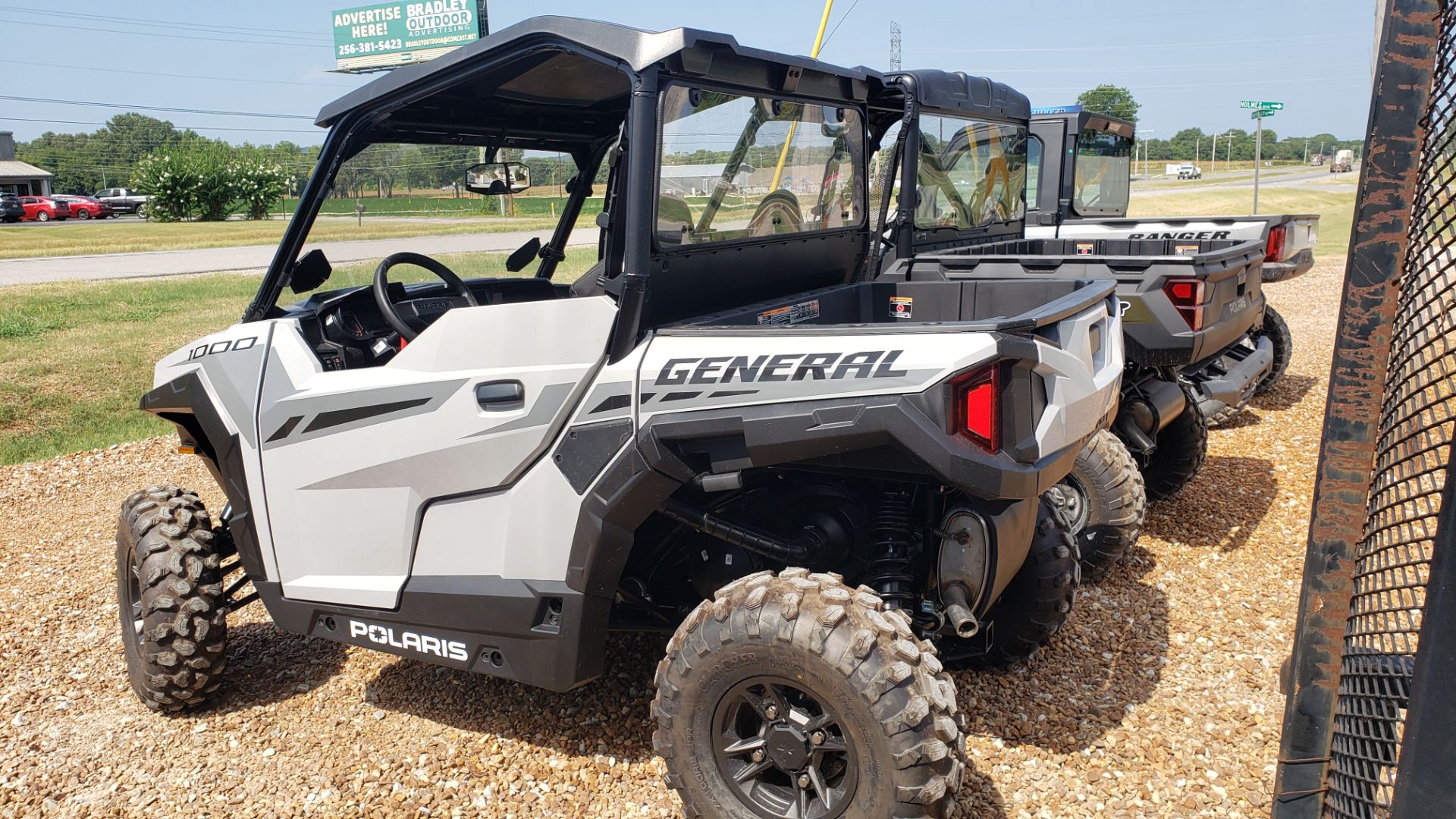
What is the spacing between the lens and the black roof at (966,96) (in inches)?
229

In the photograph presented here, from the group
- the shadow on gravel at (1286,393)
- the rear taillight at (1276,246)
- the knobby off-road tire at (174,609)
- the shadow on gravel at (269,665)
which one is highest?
the rear taillight at (1276,246)

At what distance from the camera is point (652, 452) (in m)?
2.82

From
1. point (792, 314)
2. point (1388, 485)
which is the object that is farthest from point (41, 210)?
point (1388, 485)

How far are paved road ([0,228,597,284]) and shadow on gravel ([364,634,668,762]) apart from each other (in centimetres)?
158

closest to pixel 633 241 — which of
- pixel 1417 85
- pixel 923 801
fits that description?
pixel 923 801

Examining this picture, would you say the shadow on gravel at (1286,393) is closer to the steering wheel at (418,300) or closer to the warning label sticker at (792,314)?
the warning label sticker at (792,314)

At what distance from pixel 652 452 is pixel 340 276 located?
1.84 meters

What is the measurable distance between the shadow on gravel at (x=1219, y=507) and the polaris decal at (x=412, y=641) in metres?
3.75

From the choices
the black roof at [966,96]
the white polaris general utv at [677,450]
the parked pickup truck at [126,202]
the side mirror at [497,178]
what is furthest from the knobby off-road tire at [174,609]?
the parked pickup truck at [126,202]

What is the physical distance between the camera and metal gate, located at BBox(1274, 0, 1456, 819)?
5.76 ft

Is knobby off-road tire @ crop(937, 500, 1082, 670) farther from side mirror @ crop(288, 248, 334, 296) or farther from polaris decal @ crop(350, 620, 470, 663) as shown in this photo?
side mirror @ crop(288, 248, 334, 296)

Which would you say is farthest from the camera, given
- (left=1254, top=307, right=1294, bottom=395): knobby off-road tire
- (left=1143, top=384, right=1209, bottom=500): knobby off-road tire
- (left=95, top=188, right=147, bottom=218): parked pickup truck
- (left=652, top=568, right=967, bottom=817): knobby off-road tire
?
(left=95, top=188, right=147, bottom=218): parked pickup truck

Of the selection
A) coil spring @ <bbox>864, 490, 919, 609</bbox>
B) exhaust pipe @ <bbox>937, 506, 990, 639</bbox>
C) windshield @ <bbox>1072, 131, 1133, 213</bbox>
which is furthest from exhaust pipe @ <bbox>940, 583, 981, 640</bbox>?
windshield @ <bbox>1072, 131, 1133, 213</bbox>

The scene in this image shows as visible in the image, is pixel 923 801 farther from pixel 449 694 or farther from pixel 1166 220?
pixel 1166 220
